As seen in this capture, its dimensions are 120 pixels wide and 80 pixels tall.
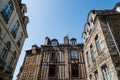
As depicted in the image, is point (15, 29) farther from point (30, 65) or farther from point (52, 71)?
point (52, 71)

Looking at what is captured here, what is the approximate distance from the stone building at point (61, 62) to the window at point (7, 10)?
894 centimetres

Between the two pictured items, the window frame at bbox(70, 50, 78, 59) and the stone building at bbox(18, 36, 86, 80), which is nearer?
the stone building at bbox(18, 36, 86, 80)

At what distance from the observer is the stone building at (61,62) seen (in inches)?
635

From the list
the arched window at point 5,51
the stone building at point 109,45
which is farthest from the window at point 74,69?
the arched window at point 5,51

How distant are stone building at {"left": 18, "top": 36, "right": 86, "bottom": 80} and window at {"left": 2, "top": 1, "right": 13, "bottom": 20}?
8.94 m

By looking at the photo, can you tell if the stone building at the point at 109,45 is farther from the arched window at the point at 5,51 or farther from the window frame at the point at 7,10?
the arched window at the point at 5,51

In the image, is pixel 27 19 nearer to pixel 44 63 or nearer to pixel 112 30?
pixel 44 63

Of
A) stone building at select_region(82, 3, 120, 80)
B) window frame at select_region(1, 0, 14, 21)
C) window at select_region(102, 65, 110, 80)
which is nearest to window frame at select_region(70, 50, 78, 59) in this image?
stone building at select_region(82, 3, 120, 80)

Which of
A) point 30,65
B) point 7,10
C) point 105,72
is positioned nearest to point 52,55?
point 30,65

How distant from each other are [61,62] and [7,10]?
36.8 ft

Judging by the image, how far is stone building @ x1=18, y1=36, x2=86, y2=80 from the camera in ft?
52.9

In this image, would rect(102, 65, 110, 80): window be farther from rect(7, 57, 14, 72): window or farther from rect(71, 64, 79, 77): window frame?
rect(7, 57, 14, 72): window

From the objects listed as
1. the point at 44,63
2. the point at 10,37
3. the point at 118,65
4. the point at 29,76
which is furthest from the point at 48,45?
the point at 118,65

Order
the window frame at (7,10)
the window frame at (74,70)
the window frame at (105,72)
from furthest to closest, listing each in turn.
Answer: the window frame at (74,70)
the window frame at (7,10)
the window frame at (105,72)
